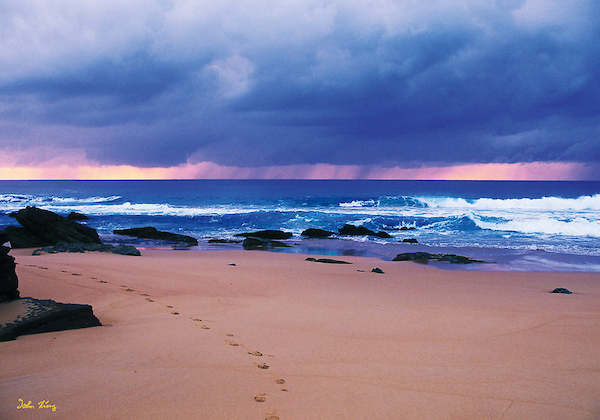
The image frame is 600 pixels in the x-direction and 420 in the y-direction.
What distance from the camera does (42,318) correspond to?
4.62 metres

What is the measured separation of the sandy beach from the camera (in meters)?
3.07

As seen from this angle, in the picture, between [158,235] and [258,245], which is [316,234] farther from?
[158,235]

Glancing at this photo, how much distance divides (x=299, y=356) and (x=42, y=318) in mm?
2769

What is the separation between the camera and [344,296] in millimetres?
8039

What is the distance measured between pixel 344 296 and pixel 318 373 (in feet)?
Result: 14.1

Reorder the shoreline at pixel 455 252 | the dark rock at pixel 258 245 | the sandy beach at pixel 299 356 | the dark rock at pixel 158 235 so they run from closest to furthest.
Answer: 1. the sandy beach at pixel 299 356
2. the shoreline at pixel 455 252
3. the dark rock at pixel 258 245
4. the dark rock at pixel 158 235

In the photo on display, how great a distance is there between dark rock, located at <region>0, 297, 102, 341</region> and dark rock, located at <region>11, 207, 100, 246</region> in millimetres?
15914

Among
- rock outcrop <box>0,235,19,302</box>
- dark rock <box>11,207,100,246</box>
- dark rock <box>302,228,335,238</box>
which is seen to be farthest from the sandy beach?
dark rock <box>302,228,335,238</box>

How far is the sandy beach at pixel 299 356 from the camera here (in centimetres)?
307

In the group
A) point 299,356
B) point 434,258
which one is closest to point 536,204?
point 434,258

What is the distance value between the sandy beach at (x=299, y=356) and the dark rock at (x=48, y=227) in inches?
489
